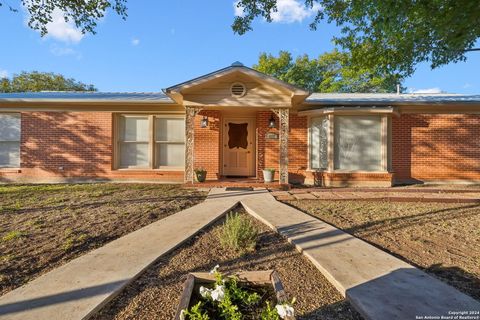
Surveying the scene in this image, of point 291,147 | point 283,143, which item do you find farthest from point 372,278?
point 291,147

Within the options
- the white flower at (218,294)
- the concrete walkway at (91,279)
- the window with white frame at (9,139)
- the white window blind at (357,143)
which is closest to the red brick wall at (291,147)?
the white window blind at (357,143)

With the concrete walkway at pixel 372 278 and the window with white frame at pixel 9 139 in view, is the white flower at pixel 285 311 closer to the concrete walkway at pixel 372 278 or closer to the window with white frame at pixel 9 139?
the concrete walkway at pixel 372 278

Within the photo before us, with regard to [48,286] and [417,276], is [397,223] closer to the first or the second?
[417,276]

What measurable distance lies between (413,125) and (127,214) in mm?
9590

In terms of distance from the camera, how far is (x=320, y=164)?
990 cm

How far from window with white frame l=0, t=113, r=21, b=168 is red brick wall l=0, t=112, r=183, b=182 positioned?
255 mm

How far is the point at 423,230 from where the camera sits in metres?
4.56

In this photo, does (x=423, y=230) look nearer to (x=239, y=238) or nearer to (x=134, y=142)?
(x=239, y=238)

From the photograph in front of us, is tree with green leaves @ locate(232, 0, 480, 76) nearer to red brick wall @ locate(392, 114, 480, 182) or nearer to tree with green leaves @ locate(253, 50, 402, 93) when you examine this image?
red brick wall @ locate(392, 114, 480, 182)

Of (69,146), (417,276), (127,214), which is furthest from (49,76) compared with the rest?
(417,276)

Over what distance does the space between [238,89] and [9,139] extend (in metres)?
8.30

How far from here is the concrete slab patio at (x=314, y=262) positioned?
2285mm

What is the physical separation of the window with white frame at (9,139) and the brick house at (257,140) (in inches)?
1.4

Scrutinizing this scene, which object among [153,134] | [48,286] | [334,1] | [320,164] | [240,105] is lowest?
[48,286]
